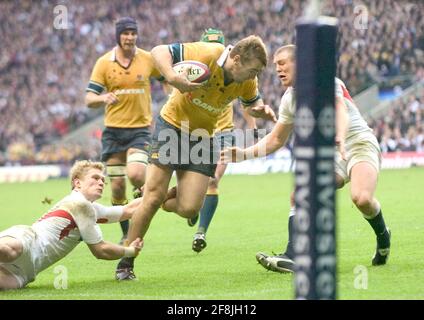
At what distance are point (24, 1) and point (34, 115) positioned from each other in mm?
6702

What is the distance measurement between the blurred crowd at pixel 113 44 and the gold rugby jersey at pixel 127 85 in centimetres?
1772

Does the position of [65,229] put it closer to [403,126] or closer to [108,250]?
[108,250]

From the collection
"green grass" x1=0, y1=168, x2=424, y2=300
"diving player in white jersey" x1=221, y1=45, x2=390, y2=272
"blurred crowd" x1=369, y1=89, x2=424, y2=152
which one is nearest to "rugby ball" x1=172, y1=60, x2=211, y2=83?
"diving player in white jersey" x1=221, y1=45, x2=390, y2=272

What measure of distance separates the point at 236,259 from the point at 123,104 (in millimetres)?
3090

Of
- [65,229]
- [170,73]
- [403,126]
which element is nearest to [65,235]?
[65,229]

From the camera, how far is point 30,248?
783 centimetres

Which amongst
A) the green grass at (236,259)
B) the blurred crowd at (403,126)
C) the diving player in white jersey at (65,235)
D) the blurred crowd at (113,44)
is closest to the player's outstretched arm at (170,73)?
the diving player in white jersey at (65,235)

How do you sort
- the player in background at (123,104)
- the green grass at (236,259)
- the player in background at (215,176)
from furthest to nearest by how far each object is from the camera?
1. the player in background at (123,104)
2. the player in background at (215,176)
3. the green grass at (236,259)

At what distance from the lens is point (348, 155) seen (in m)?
8.75

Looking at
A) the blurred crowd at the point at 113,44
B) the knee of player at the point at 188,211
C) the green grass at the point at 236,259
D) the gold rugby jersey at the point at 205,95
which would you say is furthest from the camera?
the blurred crowd at the point at 113,44

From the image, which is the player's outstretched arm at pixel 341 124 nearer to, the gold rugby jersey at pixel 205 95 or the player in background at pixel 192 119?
the player in background at pixel 192 119

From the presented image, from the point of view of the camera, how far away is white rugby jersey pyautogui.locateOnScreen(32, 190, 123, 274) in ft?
26.1

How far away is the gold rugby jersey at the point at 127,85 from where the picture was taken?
12.0 metres
